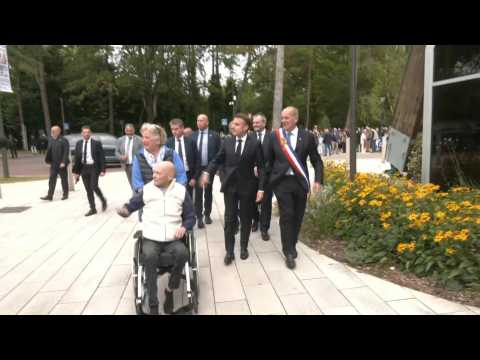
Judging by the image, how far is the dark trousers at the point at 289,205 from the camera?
4.45 meters

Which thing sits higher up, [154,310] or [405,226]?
[405,226]

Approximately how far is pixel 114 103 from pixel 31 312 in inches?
1663

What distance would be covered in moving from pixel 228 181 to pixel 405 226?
2179mm

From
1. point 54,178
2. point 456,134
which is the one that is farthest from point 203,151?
point 54,178

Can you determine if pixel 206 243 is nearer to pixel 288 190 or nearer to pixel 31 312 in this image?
pixel 288 190

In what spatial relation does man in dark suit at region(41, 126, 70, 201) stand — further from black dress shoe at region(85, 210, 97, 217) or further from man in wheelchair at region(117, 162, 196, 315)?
man in wheelchair at region(117, 162, 196, 315)

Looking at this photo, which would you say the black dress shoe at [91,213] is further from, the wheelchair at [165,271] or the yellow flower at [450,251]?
the yellow flower at [450,251]

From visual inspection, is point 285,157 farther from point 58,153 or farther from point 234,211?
point 58,153

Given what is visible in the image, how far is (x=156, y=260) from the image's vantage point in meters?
3.18

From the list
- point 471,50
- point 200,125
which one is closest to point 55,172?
point 200,125

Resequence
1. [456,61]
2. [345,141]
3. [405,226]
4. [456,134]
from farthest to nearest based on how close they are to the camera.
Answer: [345,141] → [456,134] → [456,61] → [405,226]

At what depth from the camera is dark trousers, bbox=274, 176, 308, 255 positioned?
4453 mm

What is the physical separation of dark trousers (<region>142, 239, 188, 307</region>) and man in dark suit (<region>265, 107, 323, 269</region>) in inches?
62.8

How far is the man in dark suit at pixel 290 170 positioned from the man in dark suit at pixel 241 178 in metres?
0.23
